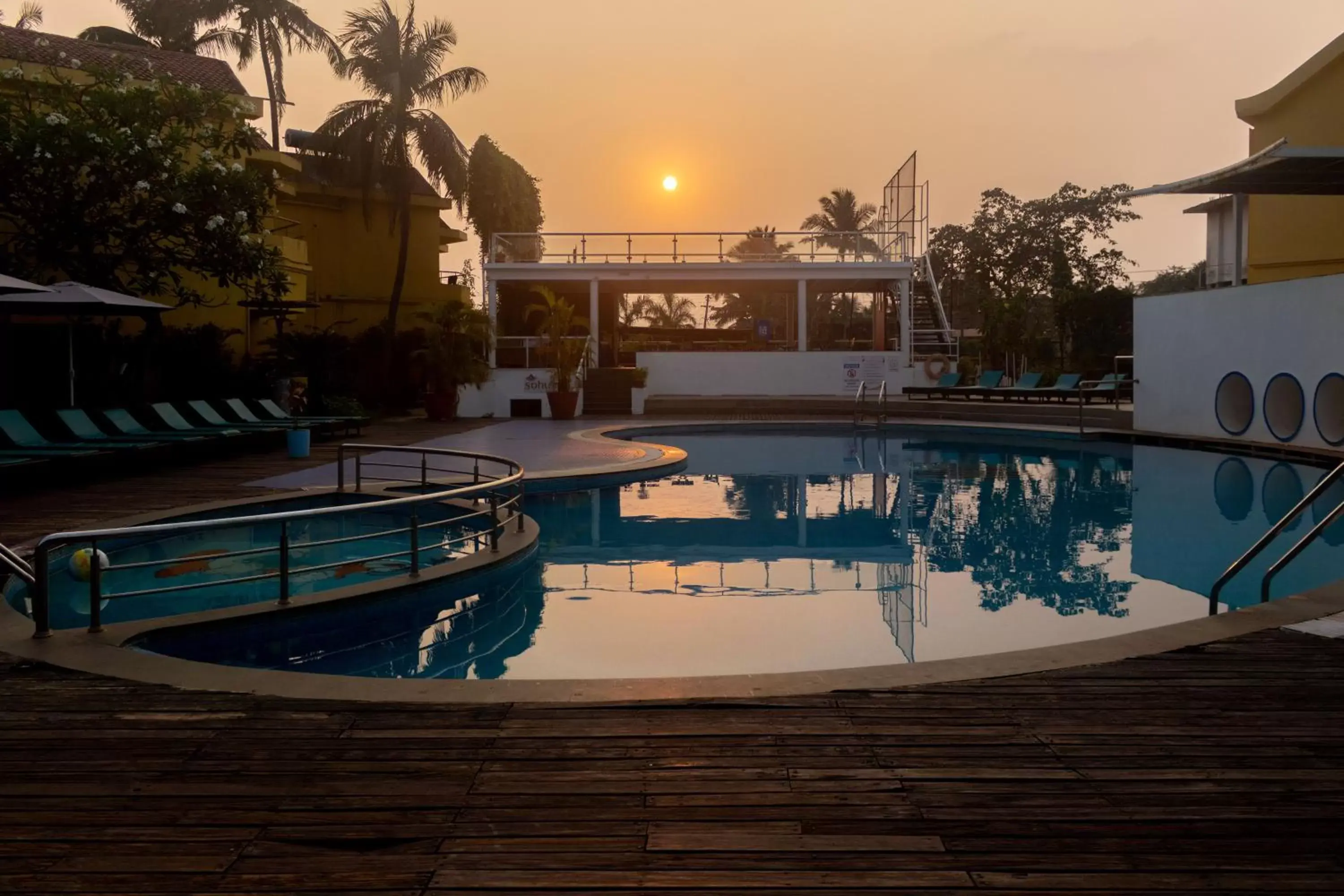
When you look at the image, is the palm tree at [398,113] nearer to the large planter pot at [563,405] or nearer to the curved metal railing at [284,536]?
the large planter pot at [563,405]

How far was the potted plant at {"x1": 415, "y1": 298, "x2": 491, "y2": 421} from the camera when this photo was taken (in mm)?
23219

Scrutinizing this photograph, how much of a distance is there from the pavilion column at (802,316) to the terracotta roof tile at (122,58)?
44.4 ft

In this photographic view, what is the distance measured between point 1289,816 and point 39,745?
3.93m

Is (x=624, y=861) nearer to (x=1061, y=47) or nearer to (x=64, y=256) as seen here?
(x=1061, y=47)

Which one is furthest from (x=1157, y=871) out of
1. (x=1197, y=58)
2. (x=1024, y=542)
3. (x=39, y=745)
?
(x=1197, y=58)

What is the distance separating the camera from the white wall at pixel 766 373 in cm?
2741

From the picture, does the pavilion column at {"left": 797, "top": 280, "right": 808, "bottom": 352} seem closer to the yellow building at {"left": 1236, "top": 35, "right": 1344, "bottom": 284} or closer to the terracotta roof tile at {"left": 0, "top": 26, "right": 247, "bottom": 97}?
the yellow building at {"left": 1236, "top": 35, "right": 1344, "bottom": 284}

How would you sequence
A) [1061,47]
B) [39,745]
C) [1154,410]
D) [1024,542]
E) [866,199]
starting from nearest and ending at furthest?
[39,745]
[1024,542]
[1061,47]
[1154,410]
[866,199]

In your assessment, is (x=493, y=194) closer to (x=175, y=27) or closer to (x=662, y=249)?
(x=175, y=27)

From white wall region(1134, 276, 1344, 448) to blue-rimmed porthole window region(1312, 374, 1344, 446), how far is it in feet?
0.27

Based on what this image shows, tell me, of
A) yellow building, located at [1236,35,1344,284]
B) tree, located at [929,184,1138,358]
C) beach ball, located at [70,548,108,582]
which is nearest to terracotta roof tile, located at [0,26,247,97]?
beach ball, located at [70,548,108,582]

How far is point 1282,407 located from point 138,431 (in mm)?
16332

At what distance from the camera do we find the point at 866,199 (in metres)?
58.1

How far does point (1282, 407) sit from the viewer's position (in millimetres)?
16562
